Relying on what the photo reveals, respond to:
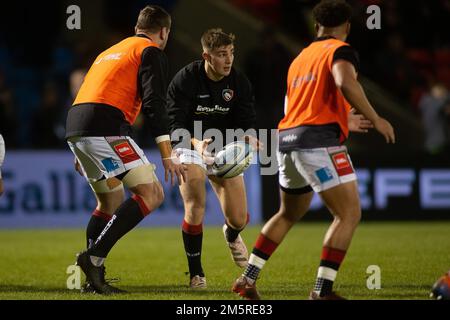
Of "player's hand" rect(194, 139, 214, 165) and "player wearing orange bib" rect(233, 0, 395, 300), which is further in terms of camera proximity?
"player's hand" rect(194, 139, 214, 165)

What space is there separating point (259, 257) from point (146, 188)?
1.08 metres

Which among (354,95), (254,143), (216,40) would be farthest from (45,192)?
(354,95)

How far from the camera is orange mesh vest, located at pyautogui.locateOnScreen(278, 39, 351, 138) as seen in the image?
672cm

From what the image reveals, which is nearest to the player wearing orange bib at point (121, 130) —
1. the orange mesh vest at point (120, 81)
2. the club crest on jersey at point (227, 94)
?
the orange mesh vest at point (120, 81)

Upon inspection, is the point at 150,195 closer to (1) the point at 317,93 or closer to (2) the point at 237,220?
(2) the point at 237,220

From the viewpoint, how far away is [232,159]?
320 inches

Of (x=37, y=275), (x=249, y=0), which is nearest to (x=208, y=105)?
(x=37, y=275)

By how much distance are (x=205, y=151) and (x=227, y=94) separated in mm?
627

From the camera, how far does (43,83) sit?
56.7 feet

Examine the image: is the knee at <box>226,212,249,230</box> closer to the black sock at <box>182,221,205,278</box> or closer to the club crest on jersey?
the black sock at <box>182,221,205,278</box>

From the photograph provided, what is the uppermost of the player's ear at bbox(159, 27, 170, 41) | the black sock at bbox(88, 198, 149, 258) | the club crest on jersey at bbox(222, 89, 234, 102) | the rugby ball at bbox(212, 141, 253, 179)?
the player's ear at bbox(159, 27, 170, 41)

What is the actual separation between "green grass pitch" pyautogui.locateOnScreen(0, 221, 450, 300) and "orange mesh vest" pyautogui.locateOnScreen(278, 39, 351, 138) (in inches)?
53.9

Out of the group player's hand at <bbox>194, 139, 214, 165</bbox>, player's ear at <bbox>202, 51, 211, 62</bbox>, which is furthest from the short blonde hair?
player's hand at <bbox>194, 139, 214, 165</bbox>

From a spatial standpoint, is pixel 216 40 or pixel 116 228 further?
pixel 216 40
